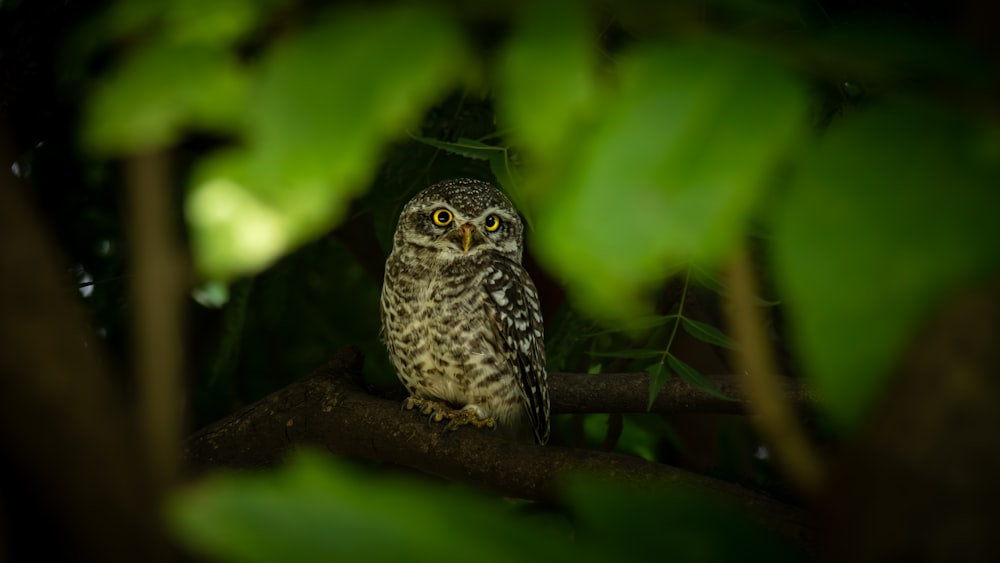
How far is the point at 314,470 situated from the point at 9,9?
3.26 metres

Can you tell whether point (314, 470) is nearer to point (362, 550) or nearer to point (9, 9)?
point (362, 550)

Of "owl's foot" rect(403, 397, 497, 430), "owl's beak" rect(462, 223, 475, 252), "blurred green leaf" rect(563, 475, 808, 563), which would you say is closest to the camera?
"blurred green leaf" rect(563, 475, 808, 563)

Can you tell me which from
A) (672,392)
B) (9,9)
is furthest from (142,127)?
(9,9)

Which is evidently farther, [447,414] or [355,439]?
[447,414]

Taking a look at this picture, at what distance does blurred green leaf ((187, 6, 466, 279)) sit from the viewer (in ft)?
1.95

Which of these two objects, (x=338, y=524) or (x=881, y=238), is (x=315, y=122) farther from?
(x=881, y=238)

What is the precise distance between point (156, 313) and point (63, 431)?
0.43 ft

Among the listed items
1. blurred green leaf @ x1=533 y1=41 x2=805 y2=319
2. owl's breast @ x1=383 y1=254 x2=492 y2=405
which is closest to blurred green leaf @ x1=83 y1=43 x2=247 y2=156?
blurred green leaf @ x1=533 y1=41 x2=805 y2=319

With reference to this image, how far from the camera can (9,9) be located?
3.20 metres

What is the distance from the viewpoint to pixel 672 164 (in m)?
0.59

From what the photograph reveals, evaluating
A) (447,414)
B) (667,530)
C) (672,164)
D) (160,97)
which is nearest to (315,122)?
(160,97)

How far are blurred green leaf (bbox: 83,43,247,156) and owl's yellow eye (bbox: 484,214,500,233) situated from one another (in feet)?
10.00

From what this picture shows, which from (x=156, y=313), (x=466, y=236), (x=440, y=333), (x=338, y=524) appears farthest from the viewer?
(x=466, y=236)

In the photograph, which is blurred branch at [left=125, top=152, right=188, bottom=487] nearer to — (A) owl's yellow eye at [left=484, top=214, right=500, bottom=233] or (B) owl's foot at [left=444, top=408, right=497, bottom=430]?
(B) owl's foot at [left=444, top=408, right=497, bottom=430]
